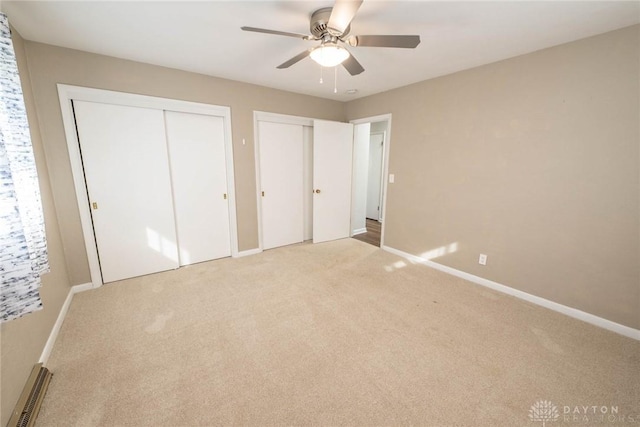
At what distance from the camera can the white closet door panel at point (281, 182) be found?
141 inches

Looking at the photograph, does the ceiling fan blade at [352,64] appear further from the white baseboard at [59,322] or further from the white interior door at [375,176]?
the white interior door at [375,176]

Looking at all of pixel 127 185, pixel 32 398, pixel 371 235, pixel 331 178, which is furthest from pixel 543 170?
pixel 127 185

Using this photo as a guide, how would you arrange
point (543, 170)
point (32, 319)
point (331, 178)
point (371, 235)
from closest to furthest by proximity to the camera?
point (32, 319) → point (543, 170) → point (331, 178) → point (371, 235)

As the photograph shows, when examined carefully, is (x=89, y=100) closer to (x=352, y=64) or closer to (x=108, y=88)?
(x=108, y=88)

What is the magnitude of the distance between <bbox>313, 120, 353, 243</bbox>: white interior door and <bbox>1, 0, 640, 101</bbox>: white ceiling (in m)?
1.35

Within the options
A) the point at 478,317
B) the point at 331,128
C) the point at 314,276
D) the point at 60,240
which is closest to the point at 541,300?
the point at 478,317

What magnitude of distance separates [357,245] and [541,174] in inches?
97.9

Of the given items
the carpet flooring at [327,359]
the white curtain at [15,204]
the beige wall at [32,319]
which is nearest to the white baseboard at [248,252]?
the carpet flooring at [327,359]

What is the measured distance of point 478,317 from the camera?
2178mm

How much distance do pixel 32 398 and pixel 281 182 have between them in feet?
9.93

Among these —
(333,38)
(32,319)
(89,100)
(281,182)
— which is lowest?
(32,319)

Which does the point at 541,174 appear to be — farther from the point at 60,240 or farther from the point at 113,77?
the point at 60,240

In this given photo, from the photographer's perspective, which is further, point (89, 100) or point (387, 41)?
point (89, 100)

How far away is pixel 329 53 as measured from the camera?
1664 millimetres
